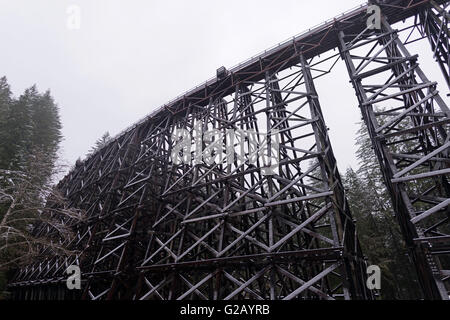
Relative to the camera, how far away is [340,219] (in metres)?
6.40

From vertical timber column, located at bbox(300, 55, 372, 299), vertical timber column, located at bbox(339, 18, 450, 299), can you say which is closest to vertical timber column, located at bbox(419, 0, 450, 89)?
vertical timber column, located at bbox(339, 18, 450, 299)

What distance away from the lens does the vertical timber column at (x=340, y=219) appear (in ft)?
19.0

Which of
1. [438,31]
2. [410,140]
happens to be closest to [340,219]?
[410,140]

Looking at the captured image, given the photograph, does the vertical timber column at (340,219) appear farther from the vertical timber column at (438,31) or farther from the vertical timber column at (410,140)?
the vertical timber column at (438,31)

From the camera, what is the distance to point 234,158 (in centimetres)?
998

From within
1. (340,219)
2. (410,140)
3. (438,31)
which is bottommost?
(340,219)

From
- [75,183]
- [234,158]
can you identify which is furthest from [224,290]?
[75,183]

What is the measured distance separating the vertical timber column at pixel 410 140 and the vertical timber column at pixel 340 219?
1.33 metres

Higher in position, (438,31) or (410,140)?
→ (438,31)

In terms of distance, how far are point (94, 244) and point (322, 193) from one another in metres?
11.6

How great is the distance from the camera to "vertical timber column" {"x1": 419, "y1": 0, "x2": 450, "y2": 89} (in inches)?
275

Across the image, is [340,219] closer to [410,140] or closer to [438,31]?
[410,140]

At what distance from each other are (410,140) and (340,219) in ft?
12.9
